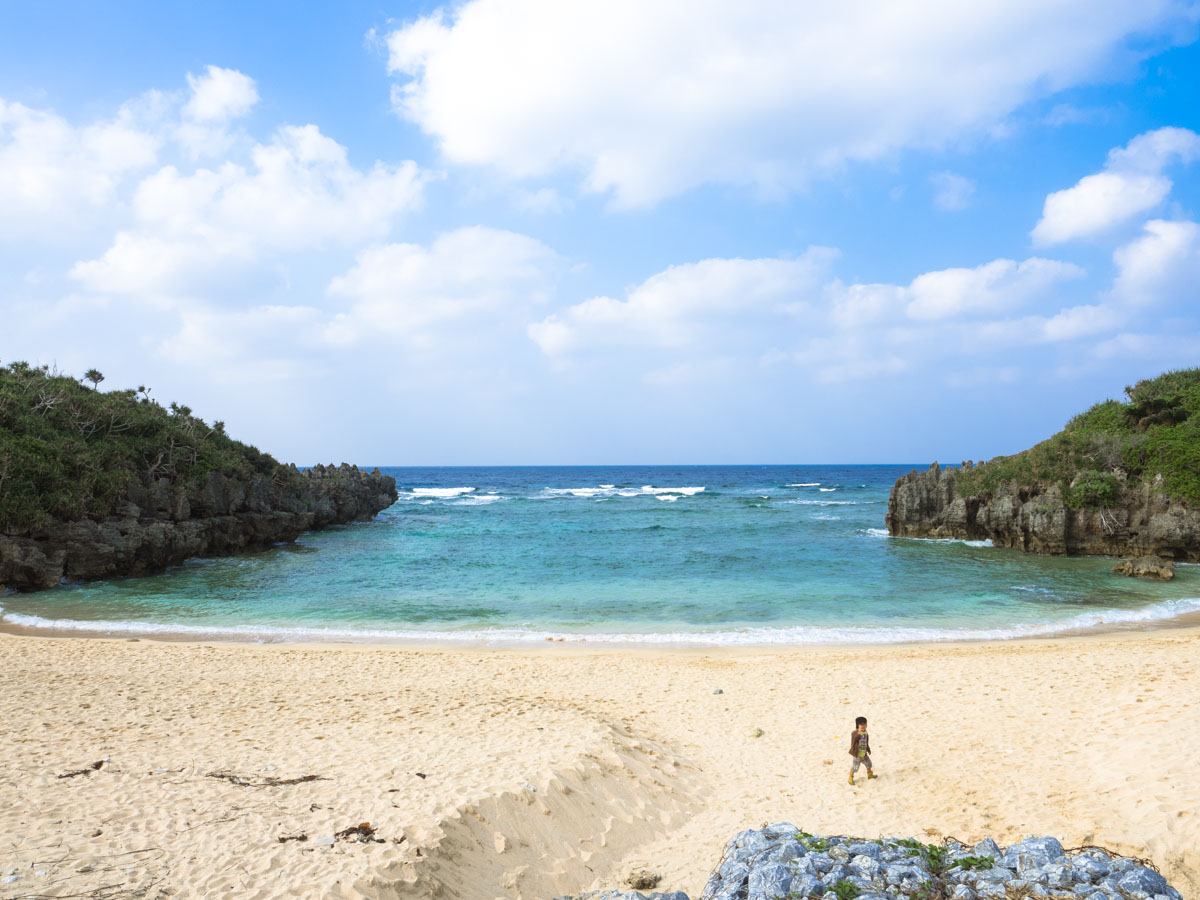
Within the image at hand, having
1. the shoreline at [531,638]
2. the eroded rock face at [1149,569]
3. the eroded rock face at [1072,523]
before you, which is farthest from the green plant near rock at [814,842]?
the eroded rock face at [1072,523]

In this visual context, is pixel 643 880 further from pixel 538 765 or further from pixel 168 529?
pixel 168 529

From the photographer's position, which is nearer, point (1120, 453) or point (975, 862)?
point (975, 862)

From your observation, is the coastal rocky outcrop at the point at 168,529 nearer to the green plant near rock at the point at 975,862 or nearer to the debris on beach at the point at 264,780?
the debris on beach at the point at 264,780

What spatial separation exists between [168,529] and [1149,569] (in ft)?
131

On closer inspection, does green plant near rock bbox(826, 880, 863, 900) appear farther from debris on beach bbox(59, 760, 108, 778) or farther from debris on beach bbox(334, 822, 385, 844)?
debris on beach bbox(59, 760, 108, 778)

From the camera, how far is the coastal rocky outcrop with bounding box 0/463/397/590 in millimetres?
22625

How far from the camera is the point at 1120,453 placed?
101 feet

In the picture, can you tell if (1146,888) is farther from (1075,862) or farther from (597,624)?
(597,624)

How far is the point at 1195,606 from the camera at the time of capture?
64.7 feet

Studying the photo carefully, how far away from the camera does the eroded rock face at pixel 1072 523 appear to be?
2803 centimetres

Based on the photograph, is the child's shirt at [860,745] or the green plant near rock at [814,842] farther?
the child's shirt at [860,745]

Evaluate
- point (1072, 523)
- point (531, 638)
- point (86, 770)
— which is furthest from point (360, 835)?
→ point (1072, 523)

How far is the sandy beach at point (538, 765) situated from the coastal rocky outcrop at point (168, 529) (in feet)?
35.0

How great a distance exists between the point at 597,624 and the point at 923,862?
14.5 m
